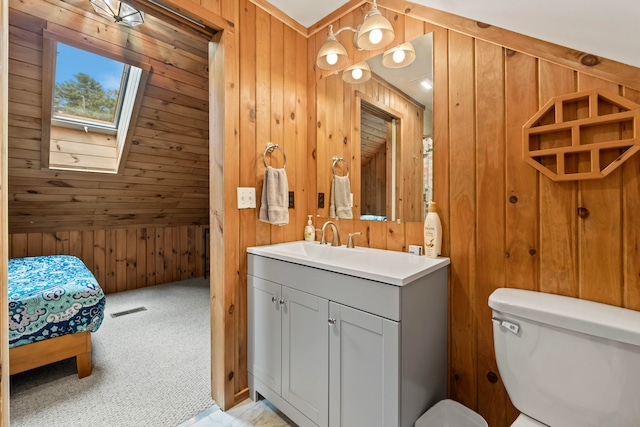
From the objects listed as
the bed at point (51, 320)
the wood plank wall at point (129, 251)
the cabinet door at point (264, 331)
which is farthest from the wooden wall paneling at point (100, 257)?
the cabinet door at point (264, 331)

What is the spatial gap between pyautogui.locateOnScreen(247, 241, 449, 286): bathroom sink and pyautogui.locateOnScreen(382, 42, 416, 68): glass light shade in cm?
103

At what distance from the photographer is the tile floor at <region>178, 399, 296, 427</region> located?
1.45m

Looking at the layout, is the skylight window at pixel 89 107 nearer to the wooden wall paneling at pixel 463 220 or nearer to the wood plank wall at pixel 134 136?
the wood plank wall at pixel 134 136

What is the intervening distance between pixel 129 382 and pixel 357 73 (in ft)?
8.06

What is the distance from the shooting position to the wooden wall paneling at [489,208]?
1.22 meters

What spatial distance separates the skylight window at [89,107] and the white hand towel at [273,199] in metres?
1.79

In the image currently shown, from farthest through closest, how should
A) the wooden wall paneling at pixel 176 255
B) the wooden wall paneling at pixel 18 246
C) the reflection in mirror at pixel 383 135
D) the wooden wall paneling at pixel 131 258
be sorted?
the wooden wall paneling at pixel 176 255 → the wooden wall paneling at pixel 131 258 → the wooden wall paneling at pixel 18 246 → the reflection in mirror at pixel 383 135

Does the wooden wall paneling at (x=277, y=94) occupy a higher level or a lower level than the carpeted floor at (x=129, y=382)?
higher

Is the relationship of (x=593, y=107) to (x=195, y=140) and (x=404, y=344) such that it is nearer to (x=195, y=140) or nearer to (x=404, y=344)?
(x=404, y=344)

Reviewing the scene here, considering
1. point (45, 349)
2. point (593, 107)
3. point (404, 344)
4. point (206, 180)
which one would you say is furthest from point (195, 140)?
point (593, 107)

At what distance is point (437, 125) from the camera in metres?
1.39

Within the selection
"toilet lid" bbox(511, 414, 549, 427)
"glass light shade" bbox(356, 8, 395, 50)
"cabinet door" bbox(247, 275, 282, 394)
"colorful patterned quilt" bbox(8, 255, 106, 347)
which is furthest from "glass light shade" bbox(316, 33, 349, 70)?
"colorful patterned quilt" bbox(8, 255, 106, 347)

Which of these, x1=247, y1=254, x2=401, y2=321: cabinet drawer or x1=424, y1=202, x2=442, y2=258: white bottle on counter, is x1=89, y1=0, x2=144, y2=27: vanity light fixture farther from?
x1=424, y1=202, x2=442, y2=258: white bottle on counter

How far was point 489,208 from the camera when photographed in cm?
125
